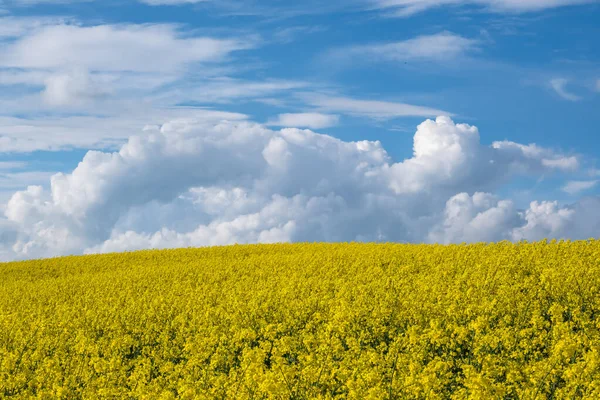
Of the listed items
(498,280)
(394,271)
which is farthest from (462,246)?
(498,280)

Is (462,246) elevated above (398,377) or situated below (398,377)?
above

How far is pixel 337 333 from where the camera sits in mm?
10984

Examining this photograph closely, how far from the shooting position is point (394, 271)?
59.4 ft

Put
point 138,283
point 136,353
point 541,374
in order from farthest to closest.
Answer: point 138,283, point 136,353, point 541,374

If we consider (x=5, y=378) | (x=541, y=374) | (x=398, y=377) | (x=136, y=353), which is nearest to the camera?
(x=541, y=374)

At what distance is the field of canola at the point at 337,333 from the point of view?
764 centimetres

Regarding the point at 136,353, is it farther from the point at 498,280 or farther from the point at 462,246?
the point at 462,246

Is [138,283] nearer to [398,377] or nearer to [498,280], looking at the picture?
[498,280]

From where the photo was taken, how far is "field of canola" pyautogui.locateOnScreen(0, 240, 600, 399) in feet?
25.1

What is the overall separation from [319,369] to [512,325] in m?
4.77

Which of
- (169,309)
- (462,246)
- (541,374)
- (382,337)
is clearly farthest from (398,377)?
(462,246)

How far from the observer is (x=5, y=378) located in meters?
10.7

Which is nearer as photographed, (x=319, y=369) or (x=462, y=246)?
(x=319, y=369)

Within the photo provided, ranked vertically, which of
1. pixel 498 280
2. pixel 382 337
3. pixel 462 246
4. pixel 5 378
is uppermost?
pixel 462 246
